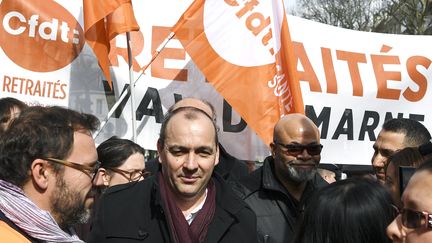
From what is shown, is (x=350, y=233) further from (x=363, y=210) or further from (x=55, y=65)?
(x=55, y=65)

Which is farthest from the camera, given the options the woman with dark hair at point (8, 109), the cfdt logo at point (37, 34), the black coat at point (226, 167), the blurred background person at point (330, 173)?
the blurred background person at point (330, 173)

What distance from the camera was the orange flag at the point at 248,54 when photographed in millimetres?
5184

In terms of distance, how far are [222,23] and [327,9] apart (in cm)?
2545

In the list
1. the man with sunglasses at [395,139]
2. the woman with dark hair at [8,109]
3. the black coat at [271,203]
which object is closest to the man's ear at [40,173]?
the woman with dark hair at [8,109]

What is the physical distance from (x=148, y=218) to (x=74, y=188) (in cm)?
67

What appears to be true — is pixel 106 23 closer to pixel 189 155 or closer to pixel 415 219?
pixel 189 155

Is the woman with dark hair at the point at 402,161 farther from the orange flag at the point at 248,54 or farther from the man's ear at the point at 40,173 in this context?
the orange flag at the point at 248,54

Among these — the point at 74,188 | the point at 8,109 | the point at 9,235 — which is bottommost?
the point at 9,235

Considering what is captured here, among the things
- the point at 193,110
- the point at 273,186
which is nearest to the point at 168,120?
the point at 193,110

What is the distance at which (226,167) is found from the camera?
424 cm

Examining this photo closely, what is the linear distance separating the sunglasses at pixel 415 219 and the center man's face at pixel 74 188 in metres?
1.07

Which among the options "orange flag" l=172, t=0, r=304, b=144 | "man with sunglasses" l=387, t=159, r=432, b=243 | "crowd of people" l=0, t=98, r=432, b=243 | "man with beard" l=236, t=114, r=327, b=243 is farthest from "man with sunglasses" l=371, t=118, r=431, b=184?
"man with sunglasses" l=387, t=159, r=432, b=243

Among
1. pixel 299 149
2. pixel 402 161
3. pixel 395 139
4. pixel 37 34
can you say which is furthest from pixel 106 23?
pixel 402 161

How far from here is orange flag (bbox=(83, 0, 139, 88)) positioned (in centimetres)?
477
